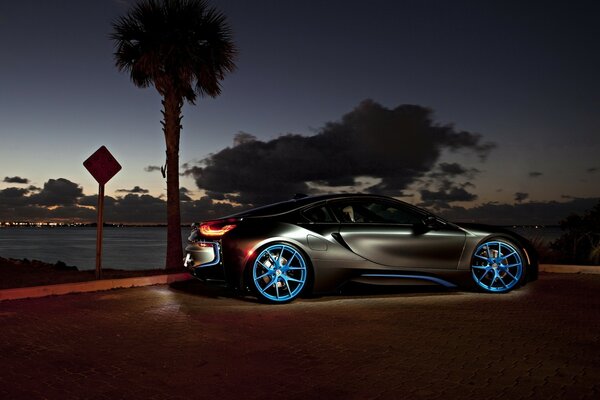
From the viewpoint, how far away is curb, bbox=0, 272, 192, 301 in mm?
9078

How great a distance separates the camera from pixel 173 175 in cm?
1628

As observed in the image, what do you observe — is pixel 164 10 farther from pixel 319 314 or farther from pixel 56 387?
pixel 56 387

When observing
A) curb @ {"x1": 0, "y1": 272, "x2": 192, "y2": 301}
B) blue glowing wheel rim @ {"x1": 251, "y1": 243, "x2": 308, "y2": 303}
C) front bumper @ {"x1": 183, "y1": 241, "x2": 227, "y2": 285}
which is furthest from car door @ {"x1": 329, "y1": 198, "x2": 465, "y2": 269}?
curb @ {"x1": 0, "y1": 272, "x2": 192, "y2": 301}

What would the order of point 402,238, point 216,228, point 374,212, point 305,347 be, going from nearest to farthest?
point 305,347, point 216,228, point 402,238, point 374,212

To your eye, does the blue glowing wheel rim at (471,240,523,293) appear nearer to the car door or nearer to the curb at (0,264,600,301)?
the car door

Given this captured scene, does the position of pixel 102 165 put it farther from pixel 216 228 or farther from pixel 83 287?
pixel 216 228

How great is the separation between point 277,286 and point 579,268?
7.89 m

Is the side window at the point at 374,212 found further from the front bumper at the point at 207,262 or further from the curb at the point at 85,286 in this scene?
the curb at the point at 85,286

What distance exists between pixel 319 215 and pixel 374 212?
1245 millimetres

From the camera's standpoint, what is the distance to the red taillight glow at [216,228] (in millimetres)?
8398

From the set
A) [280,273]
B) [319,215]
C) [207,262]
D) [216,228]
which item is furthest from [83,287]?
[319,215]

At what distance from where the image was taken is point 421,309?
780 cm

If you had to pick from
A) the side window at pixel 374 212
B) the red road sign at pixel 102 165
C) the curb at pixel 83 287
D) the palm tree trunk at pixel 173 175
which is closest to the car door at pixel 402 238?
the side window at pixel 374 212

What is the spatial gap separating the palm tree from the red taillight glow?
7940 mm
